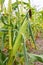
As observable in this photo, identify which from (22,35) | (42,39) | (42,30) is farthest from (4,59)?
(42,30)

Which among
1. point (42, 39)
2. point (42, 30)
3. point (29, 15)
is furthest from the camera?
point (42, 30)

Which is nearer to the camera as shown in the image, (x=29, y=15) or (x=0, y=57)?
(x=29, y=15)

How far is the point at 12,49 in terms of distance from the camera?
2.93 feet

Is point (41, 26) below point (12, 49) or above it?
below

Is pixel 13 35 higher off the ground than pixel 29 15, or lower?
lower

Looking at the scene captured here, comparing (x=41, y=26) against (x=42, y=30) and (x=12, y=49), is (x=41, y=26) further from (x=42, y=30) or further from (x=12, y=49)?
(x=12, y=49)

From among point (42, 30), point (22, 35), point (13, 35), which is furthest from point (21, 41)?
point (42, 30)

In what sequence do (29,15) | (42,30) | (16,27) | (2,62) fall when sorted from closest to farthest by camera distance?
(29,15) < (2,62) < (16,27) < (42,30)

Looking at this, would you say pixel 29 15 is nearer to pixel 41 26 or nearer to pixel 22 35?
pixel 22 35

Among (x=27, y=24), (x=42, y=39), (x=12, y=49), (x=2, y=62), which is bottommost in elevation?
(x=42, y=39)

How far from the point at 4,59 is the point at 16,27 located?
0.66ft

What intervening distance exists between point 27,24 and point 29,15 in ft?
0.15

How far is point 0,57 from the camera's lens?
1.04 metres

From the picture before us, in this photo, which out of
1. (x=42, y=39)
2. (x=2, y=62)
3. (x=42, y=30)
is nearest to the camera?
(x=2, y=62)
